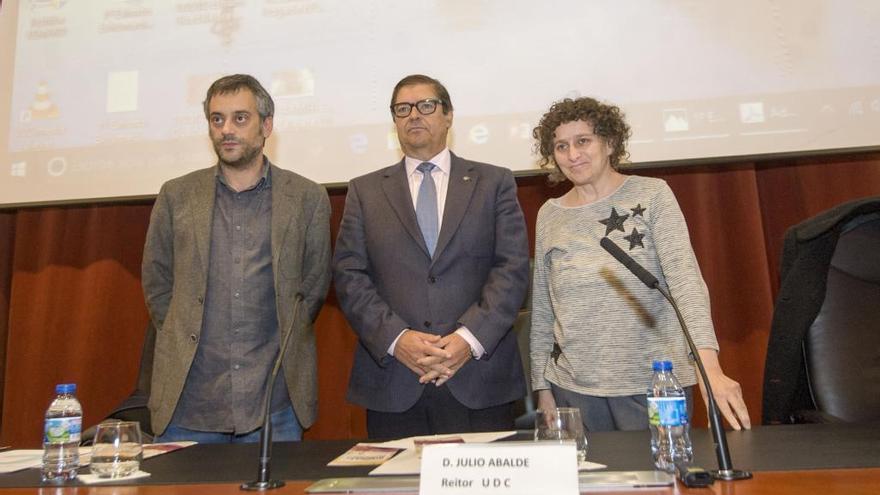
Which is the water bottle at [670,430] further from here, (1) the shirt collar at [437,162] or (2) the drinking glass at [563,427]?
(1) the shirt collar at [437,162]

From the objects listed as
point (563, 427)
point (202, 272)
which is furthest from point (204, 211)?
point (563, 427)

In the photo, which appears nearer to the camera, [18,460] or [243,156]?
[18,460]

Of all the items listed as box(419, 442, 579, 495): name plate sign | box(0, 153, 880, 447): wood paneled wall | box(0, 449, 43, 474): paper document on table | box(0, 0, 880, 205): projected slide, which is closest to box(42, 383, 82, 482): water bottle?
box(0, 449, 43, 474): paper document on table

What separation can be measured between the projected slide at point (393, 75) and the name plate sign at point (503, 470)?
7.72 ft

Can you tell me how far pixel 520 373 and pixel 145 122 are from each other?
2.40 m

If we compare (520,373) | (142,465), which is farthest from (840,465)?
(142,465)

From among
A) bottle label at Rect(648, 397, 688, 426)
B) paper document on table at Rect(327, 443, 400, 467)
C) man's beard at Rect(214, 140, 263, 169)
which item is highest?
man's beard at Rect(214, 140, 263, 169)

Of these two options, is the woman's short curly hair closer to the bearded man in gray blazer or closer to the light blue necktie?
the light blue necktie

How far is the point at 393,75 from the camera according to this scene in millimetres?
3404

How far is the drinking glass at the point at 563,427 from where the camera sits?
1.32 meters

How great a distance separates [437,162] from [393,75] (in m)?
1.12

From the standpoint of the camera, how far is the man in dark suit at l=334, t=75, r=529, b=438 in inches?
83.9

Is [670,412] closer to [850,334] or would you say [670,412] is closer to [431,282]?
[850,334]

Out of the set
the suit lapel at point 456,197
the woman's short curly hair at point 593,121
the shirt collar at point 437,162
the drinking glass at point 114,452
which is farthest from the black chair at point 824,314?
the drinking glass at point 114,452
